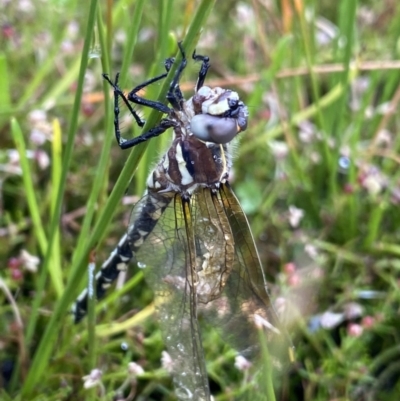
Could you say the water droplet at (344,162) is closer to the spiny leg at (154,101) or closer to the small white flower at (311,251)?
the small white flower at (311,251)

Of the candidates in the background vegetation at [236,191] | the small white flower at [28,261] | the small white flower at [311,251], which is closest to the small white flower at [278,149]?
the background vegetation at [236,191]

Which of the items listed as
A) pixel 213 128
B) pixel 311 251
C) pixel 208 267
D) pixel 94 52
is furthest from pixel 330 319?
pixel 94 52

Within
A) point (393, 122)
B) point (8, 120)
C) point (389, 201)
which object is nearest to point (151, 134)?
point (8, 120)

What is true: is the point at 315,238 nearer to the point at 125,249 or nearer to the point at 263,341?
the point at 125,249

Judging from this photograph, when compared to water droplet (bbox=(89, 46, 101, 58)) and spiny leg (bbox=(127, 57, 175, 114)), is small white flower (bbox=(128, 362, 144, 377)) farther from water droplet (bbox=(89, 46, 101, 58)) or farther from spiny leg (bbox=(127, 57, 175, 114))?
water droplet (bbox=(89, 46, 101, 58))

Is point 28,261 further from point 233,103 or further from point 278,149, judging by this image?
point 278,149

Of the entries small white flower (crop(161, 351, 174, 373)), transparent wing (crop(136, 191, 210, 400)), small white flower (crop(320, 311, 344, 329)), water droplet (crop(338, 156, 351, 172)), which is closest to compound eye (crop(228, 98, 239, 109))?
transparent wing (crop(136, 191, 210, 400))
